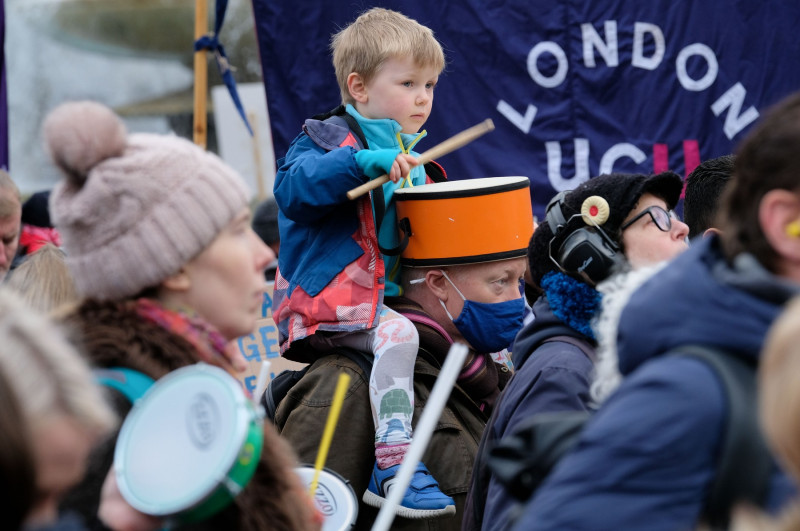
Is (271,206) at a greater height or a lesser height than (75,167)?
lesser

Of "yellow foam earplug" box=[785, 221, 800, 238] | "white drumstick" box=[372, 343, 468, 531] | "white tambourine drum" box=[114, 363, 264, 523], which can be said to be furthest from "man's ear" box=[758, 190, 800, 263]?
"white tambourine drum" box=[114, 363, 264, 523]

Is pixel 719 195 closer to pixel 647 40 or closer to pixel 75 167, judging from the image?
pixel 647 40

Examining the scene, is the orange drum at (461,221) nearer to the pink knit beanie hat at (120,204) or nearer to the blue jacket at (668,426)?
the pink knit beanie hat at (120,204)

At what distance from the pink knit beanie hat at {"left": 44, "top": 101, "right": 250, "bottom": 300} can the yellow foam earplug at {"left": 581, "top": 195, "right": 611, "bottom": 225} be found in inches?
61.9

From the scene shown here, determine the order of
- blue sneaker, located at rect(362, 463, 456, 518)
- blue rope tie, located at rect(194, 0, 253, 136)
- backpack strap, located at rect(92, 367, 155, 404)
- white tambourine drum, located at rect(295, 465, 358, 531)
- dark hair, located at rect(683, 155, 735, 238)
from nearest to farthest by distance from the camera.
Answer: backpack strap, located at rect(92, 367, 155, 404) < white tambourine drum, located at rect(295, 465, 358, 531) < blue sneaker, located at rect(362, 463, 456, 518) < dark hair, located at rect(683, 155, 735, 238) < blue rope tie, located at rect(194, 0, 253, 136)

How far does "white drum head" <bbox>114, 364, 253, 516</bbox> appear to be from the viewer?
173 centimetres

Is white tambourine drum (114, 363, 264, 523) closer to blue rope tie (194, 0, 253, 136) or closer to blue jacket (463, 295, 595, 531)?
blue jacket (463, 295, 595, 531)

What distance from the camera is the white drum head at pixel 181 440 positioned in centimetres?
173

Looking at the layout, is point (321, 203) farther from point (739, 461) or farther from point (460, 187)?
point (739, 461)

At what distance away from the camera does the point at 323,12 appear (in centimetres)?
610

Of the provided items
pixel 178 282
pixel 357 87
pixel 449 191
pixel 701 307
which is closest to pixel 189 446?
pixel 178 282

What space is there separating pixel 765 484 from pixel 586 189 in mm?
2065

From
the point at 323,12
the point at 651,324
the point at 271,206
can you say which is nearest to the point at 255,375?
the point at 323,12

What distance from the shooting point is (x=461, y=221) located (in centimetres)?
404
